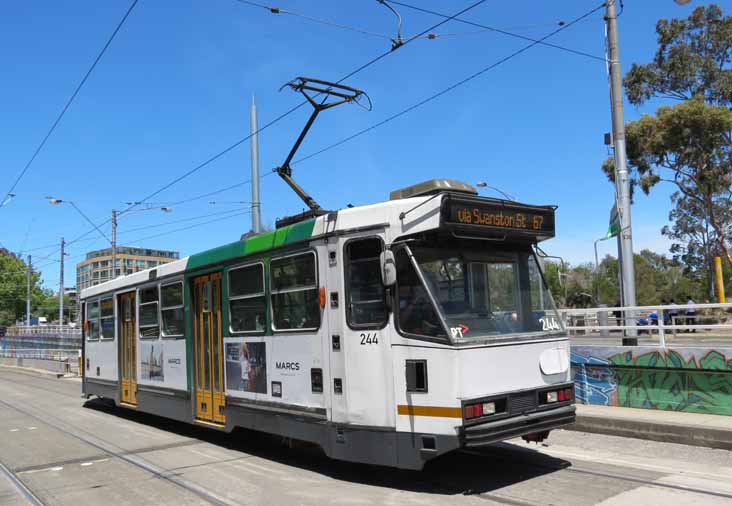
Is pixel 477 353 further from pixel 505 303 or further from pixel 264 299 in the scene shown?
pixel 264 299

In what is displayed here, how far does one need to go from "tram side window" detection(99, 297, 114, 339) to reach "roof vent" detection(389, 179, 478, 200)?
8.49m

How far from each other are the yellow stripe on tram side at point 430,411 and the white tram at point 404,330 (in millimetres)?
12

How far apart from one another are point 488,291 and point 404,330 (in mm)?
1043

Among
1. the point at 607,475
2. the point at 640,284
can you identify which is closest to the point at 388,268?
the point at 607,475

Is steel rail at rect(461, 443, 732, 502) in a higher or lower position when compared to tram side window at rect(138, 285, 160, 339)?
lower

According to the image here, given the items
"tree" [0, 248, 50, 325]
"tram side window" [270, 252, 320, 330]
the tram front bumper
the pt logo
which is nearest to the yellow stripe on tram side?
the tram front bumper

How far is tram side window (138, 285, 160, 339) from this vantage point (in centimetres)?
1141

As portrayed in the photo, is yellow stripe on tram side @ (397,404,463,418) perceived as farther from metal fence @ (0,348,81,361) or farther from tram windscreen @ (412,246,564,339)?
metal fence @ (0,348,81,361)

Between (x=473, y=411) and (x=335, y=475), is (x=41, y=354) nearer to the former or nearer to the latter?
(x=335, y=475)

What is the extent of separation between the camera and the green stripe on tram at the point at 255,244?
7.70 meters

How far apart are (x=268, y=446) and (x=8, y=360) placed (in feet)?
119

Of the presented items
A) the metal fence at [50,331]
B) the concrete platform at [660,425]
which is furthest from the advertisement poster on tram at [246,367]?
the metal fence at [50,331]

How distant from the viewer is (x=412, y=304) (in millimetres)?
6438

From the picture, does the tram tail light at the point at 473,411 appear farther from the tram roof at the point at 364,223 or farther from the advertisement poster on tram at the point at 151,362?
the advertisement poster on tram at the point at 151,362
